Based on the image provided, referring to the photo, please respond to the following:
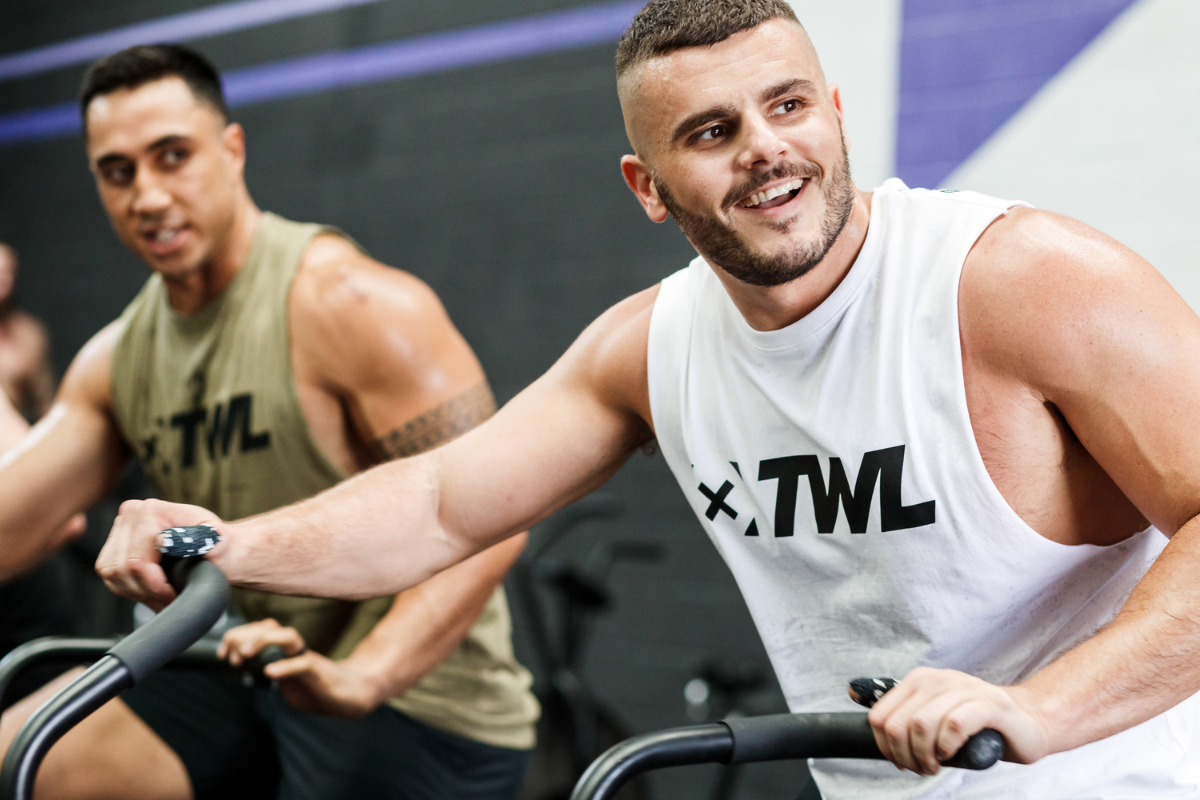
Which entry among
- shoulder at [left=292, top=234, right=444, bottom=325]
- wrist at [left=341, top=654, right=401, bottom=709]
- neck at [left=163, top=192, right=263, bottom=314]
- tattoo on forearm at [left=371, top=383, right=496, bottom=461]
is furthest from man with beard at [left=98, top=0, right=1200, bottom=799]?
neck at [left=163, top=192, right=263, bottom=314]

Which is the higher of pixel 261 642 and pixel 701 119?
pixel 701 119

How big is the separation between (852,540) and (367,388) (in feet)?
3.32

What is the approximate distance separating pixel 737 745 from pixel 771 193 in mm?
651

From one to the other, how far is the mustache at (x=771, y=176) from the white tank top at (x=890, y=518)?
12 centimetres

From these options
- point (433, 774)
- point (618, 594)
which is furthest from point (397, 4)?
point (433, 774)

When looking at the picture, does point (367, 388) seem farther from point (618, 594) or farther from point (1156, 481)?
point (618, 594)

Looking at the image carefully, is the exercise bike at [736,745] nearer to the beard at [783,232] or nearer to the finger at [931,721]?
the finger at [931,721]

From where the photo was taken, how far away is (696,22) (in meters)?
1.26

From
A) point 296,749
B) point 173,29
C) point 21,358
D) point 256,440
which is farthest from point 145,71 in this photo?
point 21,358

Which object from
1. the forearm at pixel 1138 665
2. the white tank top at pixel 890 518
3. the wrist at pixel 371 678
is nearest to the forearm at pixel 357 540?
the wrist at pixel 371 678

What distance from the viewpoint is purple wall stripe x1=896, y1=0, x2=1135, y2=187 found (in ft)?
8.18

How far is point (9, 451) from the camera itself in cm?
218

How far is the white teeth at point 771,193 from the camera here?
1240mm

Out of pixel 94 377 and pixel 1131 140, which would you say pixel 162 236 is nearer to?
pixel 94 377
